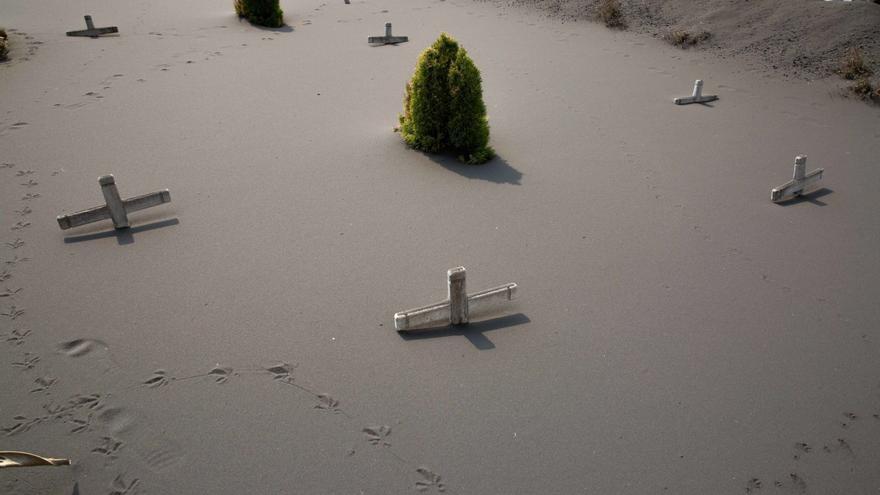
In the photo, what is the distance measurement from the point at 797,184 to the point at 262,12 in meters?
15.4

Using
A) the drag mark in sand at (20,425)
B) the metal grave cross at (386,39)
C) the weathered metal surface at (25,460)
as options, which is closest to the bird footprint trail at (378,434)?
the weathered metal surface at (25,460)

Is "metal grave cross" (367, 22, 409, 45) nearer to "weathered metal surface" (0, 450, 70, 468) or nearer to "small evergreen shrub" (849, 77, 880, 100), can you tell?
"small evergreen shrub" (849, 77, 880, 100)

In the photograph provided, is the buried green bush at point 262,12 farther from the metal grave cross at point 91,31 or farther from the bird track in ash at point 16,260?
the bird track in ash at point 16,260

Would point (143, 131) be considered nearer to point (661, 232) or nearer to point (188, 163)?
point (188, 163)

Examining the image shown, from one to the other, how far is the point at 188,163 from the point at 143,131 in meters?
1.91

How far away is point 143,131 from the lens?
11.6 m

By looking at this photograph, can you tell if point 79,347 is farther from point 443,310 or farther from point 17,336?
point 443,310

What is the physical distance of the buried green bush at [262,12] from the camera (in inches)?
729

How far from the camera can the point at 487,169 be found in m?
10.4

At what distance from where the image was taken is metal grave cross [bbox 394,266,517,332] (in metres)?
6.64

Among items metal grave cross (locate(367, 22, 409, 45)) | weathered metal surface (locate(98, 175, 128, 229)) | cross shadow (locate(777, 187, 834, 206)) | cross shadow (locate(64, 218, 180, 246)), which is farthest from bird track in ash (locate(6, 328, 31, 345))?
metal grave cross (locate(367, 22, 409, 45))

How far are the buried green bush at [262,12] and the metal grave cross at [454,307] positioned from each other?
14.8 metres

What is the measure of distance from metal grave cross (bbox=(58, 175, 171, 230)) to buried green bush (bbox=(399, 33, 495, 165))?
4.30 m

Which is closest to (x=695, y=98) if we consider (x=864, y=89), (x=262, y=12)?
(x=864, y=89)
